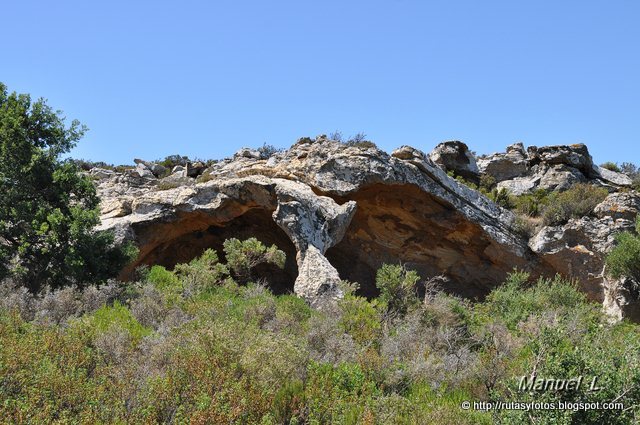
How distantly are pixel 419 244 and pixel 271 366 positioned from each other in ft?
38.4

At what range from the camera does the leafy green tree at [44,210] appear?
452 inches

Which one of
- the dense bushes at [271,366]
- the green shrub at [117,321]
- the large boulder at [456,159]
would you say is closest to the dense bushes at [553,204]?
the large boulder at [456,159]

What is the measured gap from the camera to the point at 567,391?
5082 mm

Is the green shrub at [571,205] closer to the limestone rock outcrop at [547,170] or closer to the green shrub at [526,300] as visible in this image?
the green shrub at [526,300]

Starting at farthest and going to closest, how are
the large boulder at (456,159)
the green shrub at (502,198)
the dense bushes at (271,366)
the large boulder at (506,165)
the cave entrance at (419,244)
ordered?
the large boulder at (506,165) < the large boulder at (456,159) < the green shrub at (502,198) < the cave entrance at (419,244) < the dense bushes at (271,366)

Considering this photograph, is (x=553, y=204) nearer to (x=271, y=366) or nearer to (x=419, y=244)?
(x=419, y=244)

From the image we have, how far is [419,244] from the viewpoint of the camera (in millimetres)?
16859

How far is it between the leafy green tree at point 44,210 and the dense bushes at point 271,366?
1.54 meters

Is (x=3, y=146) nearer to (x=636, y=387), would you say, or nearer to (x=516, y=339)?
(x=516, y=339)

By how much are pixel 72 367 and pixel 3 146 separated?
26.9ft

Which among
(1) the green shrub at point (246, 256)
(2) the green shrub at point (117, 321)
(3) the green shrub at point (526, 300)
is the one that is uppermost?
(3) the green shrub at point (526, 300)

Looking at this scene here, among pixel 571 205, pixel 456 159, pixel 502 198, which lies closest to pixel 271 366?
pixel 571 205

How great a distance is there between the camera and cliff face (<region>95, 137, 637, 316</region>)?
1452cm

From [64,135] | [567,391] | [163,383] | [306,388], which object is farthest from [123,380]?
[64,135]
